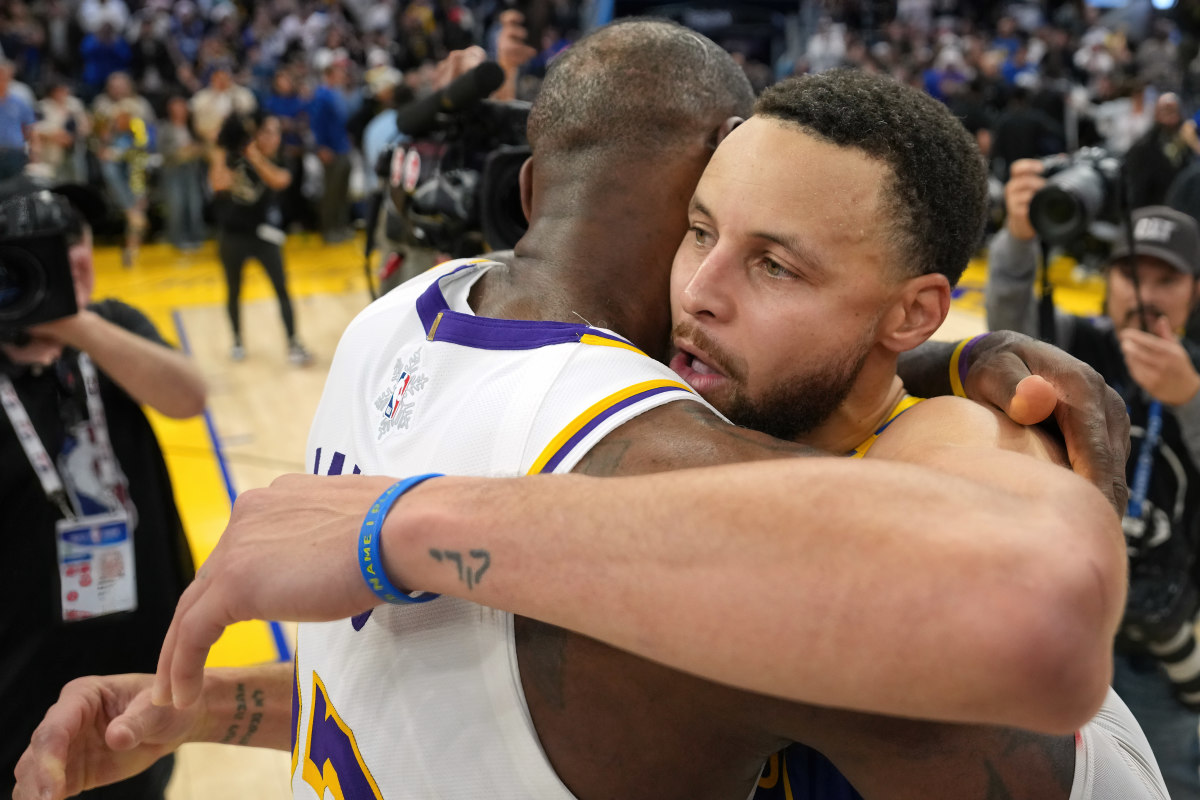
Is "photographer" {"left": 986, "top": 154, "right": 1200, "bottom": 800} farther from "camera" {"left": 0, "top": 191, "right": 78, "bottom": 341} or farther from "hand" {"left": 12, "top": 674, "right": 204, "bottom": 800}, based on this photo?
"camera" {"left": 0, "top": 191, "right": 78, "bottom": 341}

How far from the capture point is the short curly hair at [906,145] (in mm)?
1311

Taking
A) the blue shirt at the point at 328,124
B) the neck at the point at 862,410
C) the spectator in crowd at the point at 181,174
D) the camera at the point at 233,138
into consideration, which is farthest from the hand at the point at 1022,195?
the blue shirt at the point at 328,124

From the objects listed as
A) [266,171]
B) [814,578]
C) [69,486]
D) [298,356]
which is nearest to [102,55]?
[266,171]

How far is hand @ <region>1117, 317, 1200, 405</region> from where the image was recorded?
2775 mm

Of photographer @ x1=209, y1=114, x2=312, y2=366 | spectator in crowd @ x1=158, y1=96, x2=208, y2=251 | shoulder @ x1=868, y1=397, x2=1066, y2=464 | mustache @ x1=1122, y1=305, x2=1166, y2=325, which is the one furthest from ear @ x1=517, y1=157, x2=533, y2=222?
spectator in crowd @ x1=158, y1=96, x2=208, y2=251

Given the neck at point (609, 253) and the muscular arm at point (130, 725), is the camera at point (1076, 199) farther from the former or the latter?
the muscular arm at point (130, 725)

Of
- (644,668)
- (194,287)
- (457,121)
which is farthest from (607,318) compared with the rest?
(194,287)

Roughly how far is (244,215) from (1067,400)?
7596 mm

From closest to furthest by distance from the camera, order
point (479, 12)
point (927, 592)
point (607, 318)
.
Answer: point (927, 592) < point (607, 318) < point (479, 12)

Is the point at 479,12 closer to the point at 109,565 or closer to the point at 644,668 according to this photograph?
the point at 109,565

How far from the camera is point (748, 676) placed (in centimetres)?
81

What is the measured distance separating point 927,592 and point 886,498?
0.29 feet

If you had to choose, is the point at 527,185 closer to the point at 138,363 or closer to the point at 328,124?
the point at 138,363

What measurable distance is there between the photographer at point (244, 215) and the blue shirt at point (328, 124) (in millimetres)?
4246
